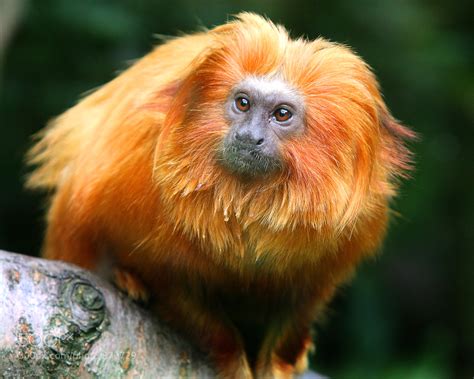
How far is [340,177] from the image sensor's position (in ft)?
10.5

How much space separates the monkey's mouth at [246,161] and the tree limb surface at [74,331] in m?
0.79

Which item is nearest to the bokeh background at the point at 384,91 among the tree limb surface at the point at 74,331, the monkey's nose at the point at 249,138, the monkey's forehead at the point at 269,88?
the tree limb surface at the point at 74,331

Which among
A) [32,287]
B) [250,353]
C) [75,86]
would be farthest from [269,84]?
[75,86]

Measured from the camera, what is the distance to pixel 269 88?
3084 mm

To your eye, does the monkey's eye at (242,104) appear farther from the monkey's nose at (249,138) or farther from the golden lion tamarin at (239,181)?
the monkey's nose at (249,138)

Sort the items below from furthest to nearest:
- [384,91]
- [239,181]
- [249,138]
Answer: [384,91]
[239,181]
[249,138]

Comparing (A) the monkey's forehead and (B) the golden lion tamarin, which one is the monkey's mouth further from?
(A) the monkey's forehead

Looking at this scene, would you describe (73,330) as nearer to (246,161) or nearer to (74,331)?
(74,331)

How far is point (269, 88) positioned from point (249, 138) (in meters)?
0.23

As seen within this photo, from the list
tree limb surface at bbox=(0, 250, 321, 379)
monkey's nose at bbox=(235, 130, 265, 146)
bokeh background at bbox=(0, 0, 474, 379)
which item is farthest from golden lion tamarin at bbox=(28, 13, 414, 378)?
bokeh background at bbox=(0, 0, 474, 379)

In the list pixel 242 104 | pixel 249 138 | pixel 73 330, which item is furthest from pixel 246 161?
pixel 73 330

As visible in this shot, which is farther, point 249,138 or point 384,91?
point 384,91

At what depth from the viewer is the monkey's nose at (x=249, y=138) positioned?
3.03 meters

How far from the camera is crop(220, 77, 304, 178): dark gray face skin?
3059 mm
